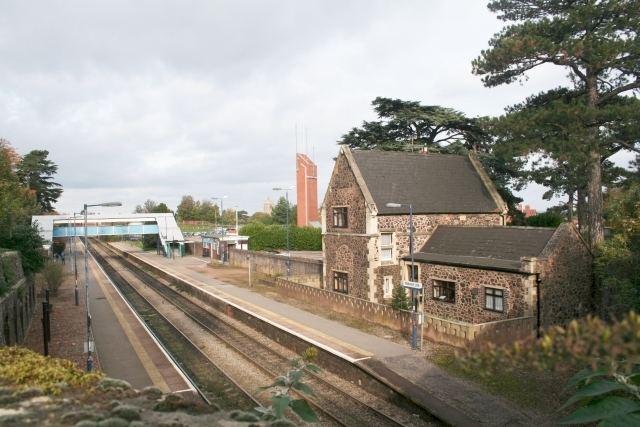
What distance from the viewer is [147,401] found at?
6316 millimetres

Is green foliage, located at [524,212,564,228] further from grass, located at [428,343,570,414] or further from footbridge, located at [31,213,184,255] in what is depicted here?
footbridge, located at [31,213,184,255]

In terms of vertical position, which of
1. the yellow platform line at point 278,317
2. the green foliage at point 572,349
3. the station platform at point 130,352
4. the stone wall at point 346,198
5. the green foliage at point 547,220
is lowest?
the station platform at point 130,352

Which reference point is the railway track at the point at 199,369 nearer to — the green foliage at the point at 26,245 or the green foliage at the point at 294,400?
the green foliage at the point at 294,400

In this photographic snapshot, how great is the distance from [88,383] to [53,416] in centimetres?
143

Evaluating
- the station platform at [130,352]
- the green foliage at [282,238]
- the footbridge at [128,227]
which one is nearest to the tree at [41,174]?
the footbridge at [128,227]

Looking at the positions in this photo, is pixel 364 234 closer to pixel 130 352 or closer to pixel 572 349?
pixel 130 352

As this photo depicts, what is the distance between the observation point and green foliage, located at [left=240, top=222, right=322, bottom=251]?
6650cm

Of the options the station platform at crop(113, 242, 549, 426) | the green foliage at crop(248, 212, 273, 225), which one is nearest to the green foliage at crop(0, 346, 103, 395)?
the station platform at crop(113, 242, 549, 426)

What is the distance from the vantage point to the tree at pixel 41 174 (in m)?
82.2

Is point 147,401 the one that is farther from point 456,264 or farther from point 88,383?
point 456,264

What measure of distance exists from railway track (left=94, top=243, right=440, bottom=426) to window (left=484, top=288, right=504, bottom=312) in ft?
30.7

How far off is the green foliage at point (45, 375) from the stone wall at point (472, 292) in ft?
62.5

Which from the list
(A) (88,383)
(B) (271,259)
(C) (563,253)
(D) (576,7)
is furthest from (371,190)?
(A) (88,383)

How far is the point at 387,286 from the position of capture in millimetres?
29344
